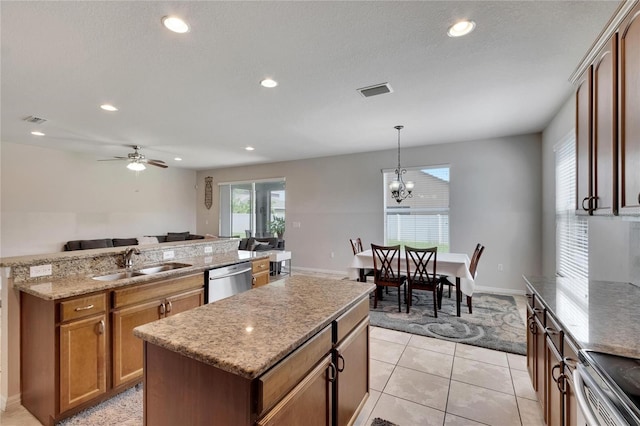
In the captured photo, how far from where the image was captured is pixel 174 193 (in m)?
8.08

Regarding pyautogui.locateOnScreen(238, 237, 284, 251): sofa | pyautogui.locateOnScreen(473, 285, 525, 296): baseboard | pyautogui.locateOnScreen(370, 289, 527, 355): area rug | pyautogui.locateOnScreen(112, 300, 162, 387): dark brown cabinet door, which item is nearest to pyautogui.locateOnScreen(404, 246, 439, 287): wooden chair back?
pyautogui.locateOnScreen(370, 289, 527, 355): area rug

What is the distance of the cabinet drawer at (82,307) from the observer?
6.00 ft

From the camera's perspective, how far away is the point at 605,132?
1.50 m

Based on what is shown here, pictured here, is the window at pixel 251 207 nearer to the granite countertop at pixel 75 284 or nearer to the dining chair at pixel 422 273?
the dining chair at pixel 422 273

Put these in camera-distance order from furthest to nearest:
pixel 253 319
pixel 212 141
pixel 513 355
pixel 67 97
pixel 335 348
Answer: pixel 212 141, pixel 67 97, pixel 513 355, pixel 335 348, pixel 253 319

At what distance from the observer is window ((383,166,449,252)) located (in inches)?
218

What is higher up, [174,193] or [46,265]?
[174,193]

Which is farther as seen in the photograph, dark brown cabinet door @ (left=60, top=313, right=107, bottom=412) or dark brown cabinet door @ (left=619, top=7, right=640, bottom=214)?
dark brown cabinet door @ (left=60, top=313, right=107, bottom=412)

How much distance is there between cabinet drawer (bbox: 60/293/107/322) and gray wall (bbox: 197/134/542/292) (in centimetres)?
490

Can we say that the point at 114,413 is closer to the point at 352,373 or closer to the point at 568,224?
the point at 352,373

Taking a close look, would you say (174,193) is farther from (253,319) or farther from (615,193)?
(615,193)

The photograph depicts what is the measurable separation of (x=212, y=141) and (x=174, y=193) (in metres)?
3.61

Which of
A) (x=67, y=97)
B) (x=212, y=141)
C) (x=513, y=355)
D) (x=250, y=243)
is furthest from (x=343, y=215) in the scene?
(x=67, y=97)

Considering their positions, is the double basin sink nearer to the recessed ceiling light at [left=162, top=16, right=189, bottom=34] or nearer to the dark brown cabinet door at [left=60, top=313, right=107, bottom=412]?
the dark brown cabinet door at [left=60, top=313, right=107, bottom=412]
